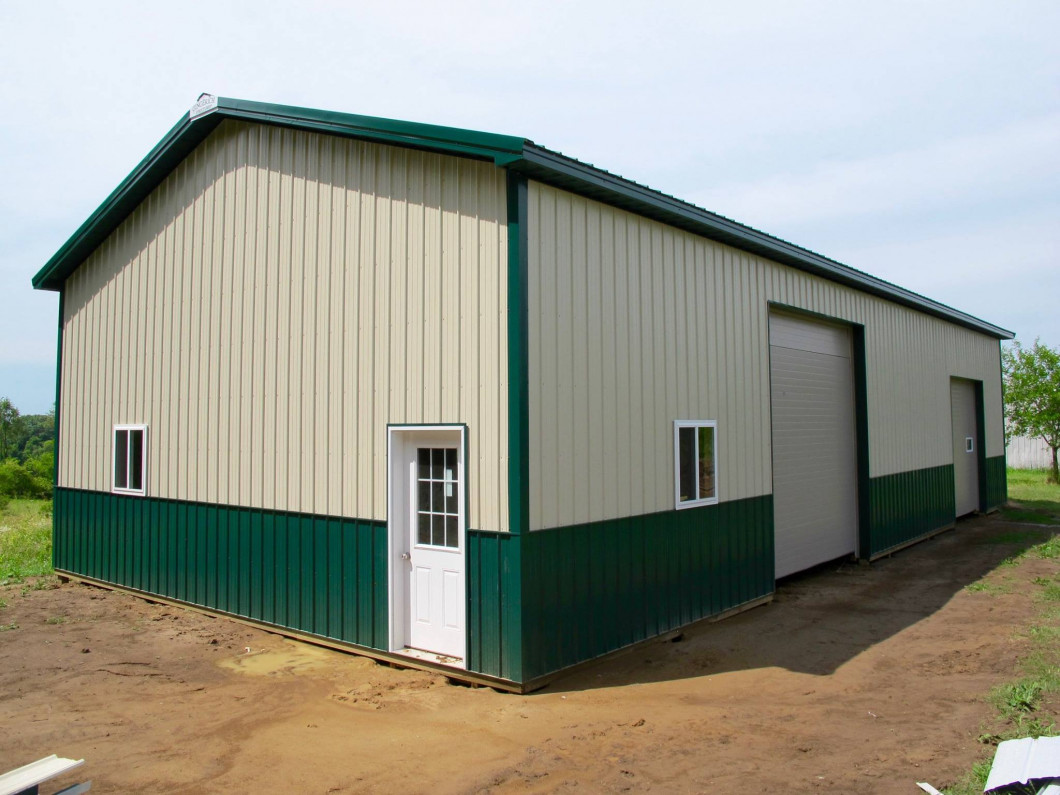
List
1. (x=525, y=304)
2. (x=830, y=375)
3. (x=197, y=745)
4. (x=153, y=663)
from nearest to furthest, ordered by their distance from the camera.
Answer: (x=197, y=745) → (x=525, y=304) → (x=153, y=663) → (x=830, y=375)

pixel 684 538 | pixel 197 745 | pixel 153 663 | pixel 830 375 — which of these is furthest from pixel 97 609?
pixel 830 375

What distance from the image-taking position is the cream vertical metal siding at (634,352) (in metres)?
7.15

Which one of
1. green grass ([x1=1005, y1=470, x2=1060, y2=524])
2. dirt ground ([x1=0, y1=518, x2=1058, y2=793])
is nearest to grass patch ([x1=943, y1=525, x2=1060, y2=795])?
dirt ground ([x1=0, y1=518, x2=1058, y2=793])

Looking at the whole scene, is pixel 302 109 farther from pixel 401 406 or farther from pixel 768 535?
pixel 768 535

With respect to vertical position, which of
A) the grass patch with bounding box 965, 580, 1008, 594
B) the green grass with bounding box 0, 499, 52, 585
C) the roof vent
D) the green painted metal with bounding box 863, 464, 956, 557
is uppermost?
the roof vent

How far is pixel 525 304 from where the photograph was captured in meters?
6.88

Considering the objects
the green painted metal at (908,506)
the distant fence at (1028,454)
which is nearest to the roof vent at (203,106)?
the green painted metal at (908,506)

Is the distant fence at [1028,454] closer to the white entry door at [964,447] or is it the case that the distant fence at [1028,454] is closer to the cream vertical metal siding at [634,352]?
the white entry door at [964,447]

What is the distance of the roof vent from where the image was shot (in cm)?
953

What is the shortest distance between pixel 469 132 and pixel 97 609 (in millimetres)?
8120

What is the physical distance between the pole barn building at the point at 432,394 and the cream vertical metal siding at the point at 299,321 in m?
0.04

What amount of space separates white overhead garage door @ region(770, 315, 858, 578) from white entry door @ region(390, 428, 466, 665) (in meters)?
5.69

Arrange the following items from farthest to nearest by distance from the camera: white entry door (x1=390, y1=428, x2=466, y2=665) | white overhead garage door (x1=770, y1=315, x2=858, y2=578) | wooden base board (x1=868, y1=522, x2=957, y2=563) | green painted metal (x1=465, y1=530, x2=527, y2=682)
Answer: wooden base board (x1=868, y1=522, x2=957, y2=563), white overhead garage door (x1=770, y1=315, x2=858, y2=578), white entry door (x1=390, y1=428, x2=466, y2=665), green painted metal (x1=465, y1=530, x2=527, y2=682)

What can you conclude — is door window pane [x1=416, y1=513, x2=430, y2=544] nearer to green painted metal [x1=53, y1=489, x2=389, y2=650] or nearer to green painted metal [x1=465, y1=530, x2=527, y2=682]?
green painted metal [x1=53, y1=489, x2=389, y2=650]
